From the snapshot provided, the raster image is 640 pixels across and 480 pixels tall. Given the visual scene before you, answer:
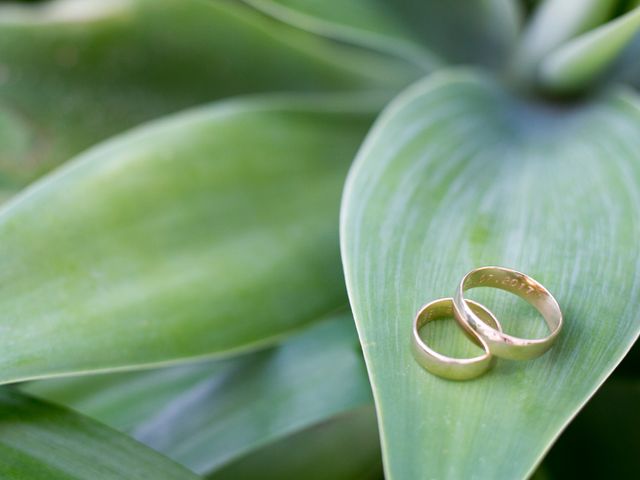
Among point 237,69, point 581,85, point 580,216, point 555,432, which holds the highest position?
point 237,69

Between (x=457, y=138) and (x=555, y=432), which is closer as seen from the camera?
(x=555, y=432)

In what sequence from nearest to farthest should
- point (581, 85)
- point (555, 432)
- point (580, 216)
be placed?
1. point (555, 432)
2. point (580, 216)
3. point (581, 85)

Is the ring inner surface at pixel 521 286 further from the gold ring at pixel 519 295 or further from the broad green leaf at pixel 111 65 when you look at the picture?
the broad green leaf at pixel 111 65

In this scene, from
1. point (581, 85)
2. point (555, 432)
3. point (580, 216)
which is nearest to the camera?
point (555, 432)

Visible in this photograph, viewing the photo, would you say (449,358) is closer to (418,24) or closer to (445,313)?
(445,313)

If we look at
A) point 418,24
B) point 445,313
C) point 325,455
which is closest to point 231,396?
point 325,455

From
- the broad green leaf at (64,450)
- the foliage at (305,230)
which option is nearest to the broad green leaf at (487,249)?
the foliage at (305,230)

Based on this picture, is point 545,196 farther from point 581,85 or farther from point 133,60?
point 133,60

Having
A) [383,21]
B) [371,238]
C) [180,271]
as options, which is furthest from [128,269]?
[383,21]
